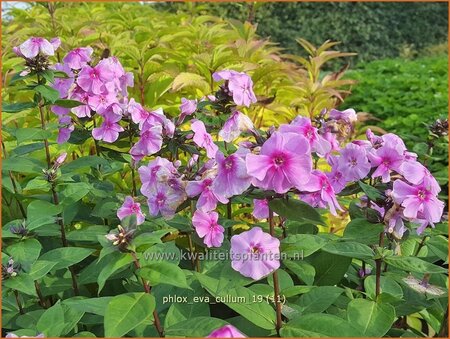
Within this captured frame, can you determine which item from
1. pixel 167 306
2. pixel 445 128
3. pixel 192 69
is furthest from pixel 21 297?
pixel 192 69

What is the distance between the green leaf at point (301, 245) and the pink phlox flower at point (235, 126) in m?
0.28

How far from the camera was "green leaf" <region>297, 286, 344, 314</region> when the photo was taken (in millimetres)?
1380

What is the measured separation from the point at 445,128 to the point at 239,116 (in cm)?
77

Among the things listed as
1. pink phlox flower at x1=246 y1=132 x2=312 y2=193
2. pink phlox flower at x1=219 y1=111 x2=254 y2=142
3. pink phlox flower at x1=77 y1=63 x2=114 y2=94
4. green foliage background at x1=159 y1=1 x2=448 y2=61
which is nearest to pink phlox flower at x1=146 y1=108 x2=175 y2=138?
pink phlox flower at x1=219 y1=111 x2=254 y2=142

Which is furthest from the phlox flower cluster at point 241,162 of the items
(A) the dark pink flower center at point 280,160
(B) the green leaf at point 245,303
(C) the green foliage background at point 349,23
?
(C) the green foliage background at point 349,23

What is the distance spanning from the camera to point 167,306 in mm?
1447

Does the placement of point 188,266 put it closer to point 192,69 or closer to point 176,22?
point 192,69

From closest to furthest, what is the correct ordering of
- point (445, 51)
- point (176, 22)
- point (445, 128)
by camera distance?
point (445, 128), point (176, 22), point (445, 51)

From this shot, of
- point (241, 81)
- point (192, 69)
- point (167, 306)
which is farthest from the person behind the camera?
point (192, 69)

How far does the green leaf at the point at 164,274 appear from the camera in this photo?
1.16 metres

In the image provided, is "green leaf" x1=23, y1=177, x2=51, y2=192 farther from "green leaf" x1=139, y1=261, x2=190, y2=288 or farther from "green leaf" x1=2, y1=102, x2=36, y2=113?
"green leaf" x1=139, y1=261, x2=190, y2=288

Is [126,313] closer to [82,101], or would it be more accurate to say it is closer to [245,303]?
[245,303]

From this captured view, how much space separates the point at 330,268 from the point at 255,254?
0.50m

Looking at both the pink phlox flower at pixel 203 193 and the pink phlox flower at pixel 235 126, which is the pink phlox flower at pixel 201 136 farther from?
the pink phlox flower at pixel 203 193
